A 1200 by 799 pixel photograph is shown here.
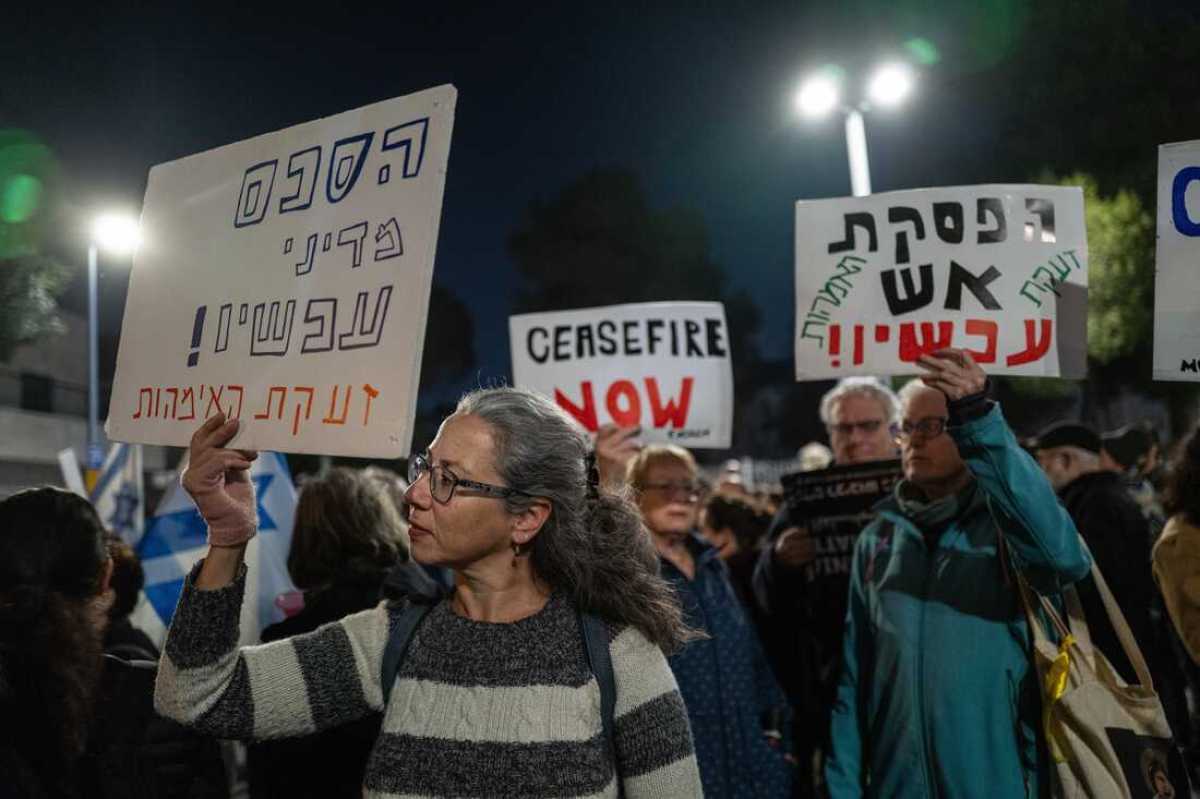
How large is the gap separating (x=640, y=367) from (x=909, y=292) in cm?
199

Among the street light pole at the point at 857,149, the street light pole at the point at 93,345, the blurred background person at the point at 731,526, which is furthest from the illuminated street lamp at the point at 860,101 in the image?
the street light pole at the point at 93,345

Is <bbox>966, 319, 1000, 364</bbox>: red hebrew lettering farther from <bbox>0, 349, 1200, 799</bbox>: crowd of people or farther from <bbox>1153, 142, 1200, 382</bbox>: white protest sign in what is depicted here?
<bbox>1153, 142, 1200, 382</bbox>: white protest sign

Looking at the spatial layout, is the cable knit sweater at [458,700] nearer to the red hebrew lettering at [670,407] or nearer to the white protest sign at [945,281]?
the white protest sign at [945,281]

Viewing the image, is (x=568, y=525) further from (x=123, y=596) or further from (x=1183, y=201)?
(x=1183, y=201)

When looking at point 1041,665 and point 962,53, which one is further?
point 962,53

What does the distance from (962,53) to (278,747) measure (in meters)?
27.4

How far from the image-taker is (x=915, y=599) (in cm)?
312

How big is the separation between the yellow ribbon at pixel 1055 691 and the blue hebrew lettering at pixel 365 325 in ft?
6.51

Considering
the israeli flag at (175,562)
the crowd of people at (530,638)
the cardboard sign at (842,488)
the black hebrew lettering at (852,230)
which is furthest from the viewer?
the israeli flag at (175,562)

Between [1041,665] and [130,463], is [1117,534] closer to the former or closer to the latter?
[1041,665]

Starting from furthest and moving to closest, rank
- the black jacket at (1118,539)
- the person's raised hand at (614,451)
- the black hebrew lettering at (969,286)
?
the person's raised hand at (614,451)
the black jacket at (1118,539)
the black hebrew lettering at (969,286)

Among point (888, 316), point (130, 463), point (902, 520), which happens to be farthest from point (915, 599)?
point (130, 463)

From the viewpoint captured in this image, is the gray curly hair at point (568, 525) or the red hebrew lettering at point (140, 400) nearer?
the gray curly hair at point (568, 525)

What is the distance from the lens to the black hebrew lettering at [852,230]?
3.83 m
